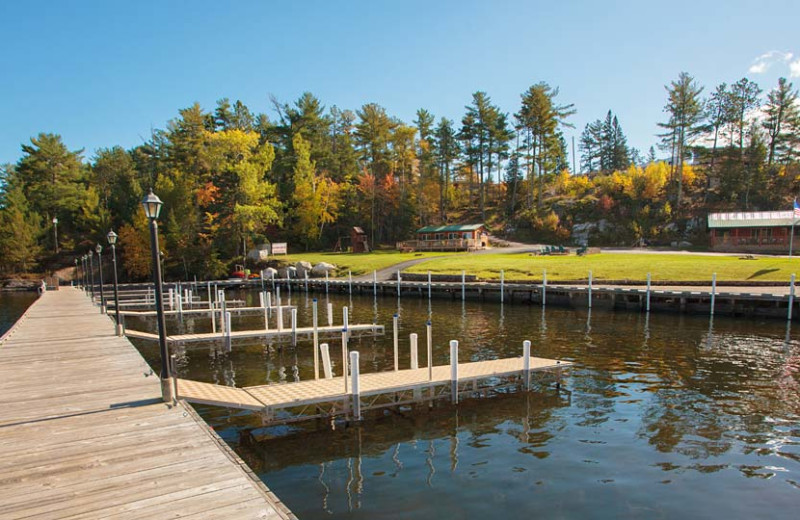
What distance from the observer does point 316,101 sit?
85000 millimetres

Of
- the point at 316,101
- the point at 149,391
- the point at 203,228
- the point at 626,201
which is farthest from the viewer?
the point at 316,101

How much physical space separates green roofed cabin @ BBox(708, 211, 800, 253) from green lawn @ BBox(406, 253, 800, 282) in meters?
15.4

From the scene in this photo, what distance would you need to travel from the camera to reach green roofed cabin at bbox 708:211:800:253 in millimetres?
53469

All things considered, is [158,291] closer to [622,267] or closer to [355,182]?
[622,267]

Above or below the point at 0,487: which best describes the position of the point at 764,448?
below

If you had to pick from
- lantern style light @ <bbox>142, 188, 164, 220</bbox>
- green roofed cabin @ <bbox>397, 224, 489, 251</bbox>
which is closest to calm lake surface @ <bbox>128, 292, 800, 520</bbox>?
lantern style light @ <bbox>142, 188, 164, 220</bbox>

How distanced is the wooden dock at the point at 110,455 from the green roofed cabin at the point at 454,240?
54564mm

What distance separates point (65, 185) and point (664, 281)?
87.2 metres

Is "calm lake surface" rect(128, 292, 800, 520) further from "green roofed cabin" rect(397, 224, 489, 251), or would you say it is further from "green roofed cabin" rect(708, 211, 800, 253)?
"green roofed cabin" rect(397, 224, 489, 251)

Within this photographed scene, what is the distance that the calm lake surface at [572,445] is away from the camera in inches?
319

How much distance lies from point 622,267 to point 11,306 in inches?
2206

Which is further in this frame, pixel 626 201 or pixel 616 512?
pixel 626 201

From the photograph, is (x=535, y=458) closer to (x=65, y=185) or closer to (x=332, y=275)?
(x=332, y=275)

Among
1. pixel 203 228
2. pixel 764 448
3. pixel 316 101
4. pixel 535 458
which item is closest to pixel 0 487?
pixel 535 458
